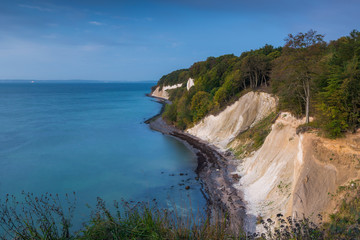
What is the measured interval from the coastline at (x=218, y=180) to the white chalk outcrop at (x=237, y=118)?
2011 millimetres

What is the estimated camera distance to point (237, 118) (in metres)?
37.4

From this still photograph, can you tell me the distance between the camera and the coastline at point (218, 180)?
1794 centimetres

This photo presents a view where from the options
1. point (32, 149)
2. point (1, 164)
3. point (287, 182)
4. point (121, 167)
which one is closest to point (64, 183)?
point (121, 167)

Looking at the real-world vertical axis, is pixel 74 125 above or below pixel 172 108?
below

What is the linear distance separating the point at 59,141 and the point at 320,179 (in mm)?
41289

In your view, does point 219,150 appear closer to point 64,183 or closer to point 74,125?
point 64,183

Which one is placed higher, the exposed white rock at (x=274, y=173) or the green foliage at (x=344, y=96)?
the green foliage at (x=344, y=96)

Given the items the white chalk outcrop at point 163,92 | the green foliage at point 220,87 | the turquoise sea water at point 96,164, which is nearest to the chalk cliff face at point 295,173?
the turquoise sea water at point 96,164

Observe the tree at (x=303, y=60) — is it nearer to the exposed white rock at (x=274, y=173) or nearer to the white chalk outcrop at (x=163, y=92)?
the exposed white rock at (x=274, y=173)

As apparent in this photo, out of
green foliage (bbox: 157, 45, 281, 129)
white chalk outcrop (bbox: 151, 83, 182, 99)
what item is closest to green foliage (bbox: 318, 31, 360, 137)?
green foliage (bbox: 157, 45, 281, 129)

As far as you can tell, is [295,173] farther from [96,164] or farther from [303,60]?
[96,164]

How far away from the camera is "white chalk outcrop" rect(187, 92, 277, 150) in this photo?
34.7m

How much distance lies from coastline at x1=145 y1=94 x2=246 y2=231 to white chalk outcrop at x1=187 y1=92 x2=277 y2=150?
2.01 meters

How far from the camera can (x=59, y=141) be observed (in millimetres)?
42625
